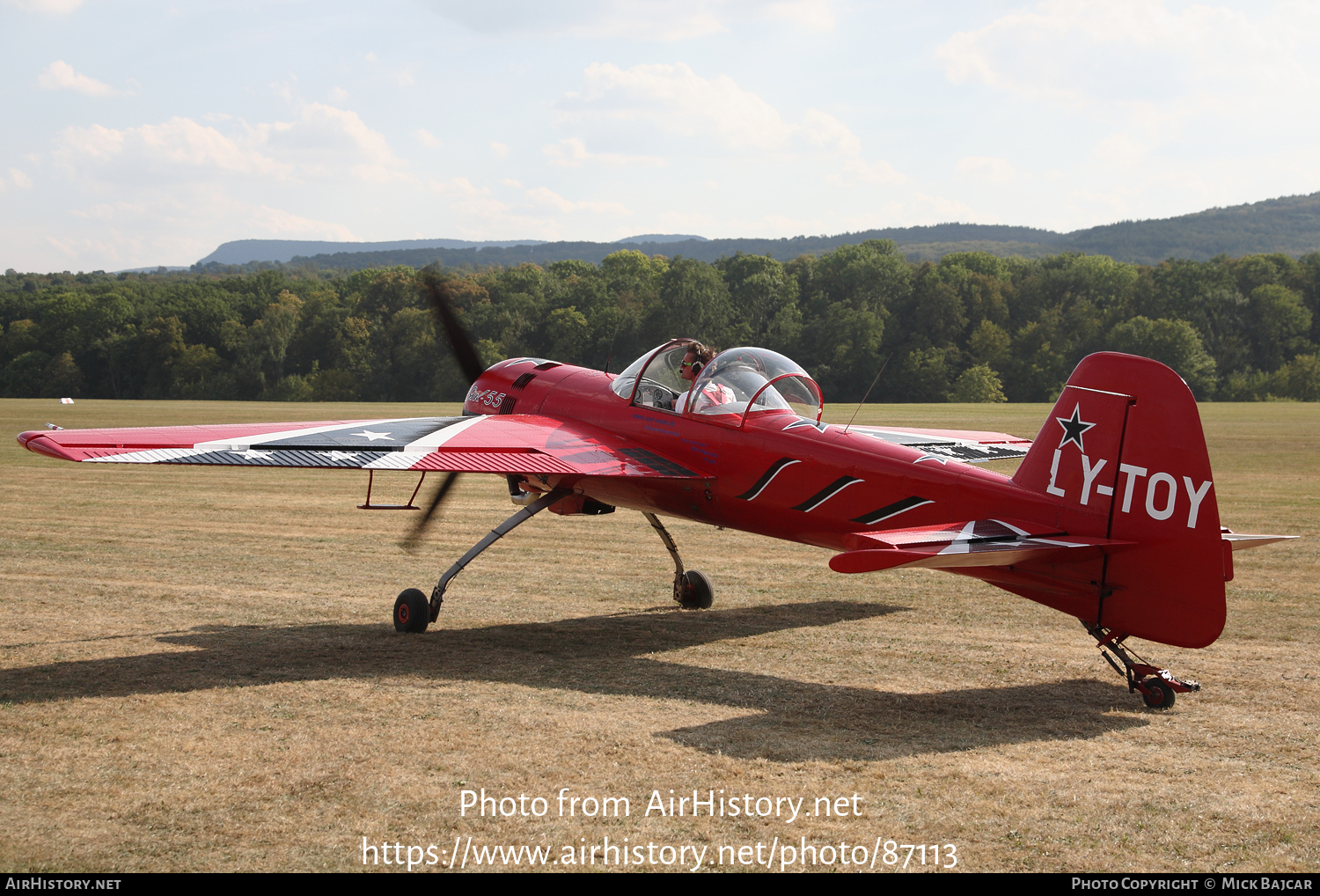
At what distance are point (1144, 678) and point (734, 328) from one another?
2979 inches

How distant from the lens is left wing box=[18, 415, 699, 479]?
7215mm

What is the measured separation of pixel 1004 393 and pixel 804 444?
73.7 metres

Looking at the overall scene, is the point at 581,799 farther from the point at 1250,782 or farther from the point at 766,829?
the point at 1250,782

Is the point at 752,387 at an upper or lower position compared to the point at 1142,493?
upper

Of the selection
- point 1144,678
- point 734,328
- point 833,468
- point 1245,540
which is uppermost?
point 734,328

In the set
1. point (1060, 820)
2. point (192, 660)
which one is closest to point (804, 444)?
point (1060, 820)

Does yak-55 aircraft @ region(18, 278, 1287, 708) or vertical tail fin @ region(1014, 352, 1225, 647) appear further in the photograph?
yak-55 aircraft @ region(18, 278, 1287, 708)

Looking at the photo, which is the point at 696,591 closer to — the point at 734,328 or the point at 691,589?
the point at 691,589

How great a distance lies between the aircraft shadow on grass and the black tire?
0.25 meters

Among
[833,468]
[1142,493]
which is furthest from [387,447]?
[1142,493]

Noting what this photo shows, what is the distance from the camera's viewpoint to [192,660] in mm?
7426

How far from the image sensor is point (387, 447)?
8.06 meters

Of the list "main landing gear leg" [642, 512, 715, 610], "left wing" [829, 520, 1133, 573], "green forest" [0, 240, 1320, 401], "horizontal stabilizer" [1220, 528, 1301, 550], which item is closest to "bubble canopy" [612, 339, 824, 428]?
"main landing gear leg" [642, 512, 715, 610]

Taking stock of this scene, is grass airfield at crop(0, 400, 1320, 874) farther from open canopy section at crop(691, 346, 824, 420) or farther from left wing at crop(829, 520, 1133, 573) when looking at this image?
open canopy section at crop(691, 346, 824, 420)
